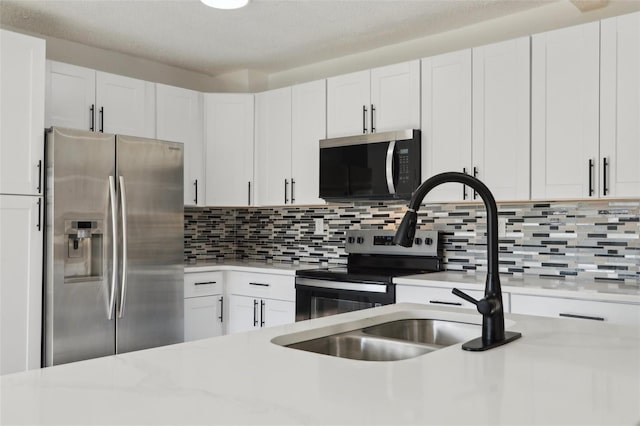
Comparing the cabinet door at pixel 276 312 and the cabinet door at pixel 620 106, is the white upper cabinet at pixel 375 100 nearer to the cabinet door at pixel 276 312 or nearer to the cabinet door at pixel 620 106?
the cabinet door at pixel 620 106

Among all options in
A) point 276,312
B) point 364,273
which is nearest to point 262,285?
point 276,312

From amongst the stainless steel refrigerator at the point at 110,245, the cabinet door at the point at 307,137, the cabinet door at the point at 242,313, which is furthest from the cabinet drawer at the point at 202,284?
the cabinet door at the point at 307,137

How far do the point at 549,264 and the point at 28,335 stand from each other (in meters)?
2.92

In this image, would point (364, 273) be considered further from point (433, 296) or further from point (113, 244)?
point (113, 244)

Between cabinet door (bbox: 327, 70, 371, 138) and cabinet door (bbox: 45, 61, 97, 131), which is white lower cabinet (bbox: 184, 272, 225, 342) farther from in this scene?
cabinet door (bbox: 327, 70, 371, 138)

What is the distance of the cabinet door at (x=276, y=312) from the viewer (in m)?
3.90

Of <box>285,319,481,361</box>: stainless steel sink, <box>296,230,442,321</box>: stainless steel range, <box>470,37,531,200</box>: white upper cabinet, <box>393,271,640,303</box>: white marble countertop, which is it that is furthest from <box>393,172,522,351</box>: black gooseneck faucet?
<box>470,37,531,200</box>: white upper cabinet

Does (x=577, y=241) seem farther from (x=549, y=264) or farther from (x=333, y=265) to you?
(x=333, y=265)

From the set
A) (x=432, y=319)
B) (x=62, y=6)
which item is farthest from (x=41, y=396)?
(x=62, y=6)

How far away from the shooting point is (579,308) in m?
2.71

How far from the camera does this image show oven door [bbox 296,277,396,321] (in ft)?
11.0

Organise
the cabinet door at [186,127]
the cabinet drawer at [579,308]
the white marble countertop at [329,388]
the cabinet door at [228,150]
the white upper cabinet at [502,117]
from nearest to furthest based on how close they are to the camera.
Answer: the white marble countertop at [329,388], the cabinet drawer at [579,308], the white upper cabinet at [502,117], the cabinet door at [186,127], the cabinet door at [228,150]

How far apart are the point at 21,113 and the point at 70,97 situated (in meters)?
0.60

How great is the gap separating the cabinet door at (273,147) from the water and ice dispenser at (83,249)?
4.55 ft
